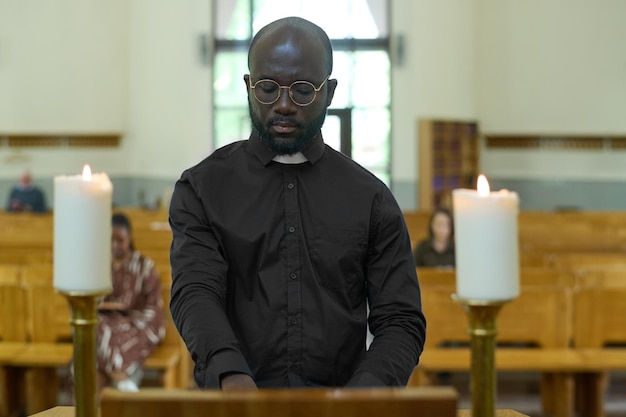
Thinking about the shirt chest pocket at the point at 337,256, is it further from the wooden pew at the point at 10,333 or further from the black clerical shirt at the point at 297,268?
the wooden pew at the point at 10,333

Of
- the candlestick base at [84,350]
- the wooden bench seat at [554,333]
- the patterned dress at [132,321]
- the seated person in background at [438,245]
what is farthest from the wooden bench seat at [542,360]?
the candlestick base at [84,350]

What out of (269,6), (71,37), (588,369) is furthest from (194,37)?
(588,369)

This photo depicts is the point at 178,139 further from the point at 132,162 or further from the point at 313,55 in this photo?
the point at 313,55

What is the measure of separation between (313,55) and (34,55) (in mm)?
15240

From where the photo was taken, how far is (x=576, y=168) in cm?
1662

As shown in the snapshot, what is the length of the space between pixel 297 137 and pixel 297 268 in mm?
256

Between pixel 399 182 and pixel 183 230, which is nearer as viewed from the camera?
pixel 183 230

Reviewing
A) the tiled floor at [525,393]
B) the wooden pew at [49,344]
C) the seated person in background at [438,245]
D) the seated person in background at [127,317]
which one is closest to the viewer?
the seated person in background at [127,317]

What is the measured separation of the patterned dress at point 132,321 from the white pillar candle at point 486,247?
4483 mm

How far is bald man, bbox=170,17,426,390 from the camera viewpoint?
1.91 m

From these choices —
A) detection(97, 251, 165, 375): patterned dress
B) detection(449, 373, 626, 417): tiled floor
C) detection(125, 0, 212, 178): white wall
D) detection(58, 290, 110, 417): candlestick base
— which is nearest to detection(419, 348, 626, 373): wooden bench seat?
detection(449, 373, 626, 417): tiled floor

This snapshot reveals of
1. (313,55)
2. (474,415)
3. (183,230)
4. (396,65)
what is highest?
(396,65)

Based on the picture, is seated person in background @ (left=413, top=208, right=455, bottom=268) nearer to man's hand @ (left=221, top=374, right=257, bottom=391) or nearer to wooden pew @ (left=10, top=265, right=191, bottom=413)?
wooden pew @ (left=10, top=265, right=191, bottom=413)

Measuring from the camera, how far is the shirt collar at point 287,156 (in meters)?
2.05
